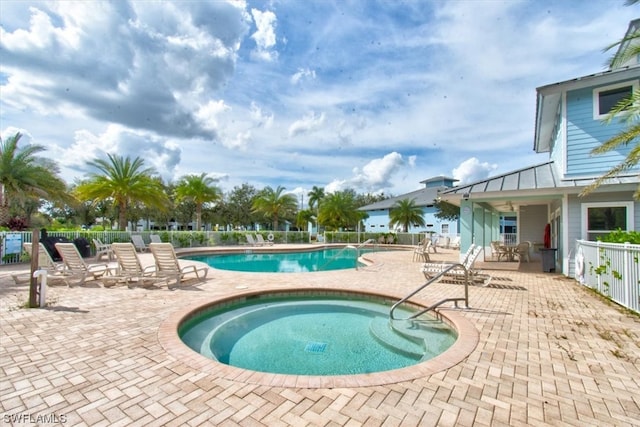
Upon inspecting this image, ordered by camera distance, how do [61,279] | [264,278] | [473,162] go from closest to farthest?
[61,279] → [264,278] → [473,162]

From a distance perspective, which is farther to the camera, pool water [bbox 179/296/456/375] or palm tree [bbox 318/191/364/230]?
palm tree [bbox 318/191/364/230]

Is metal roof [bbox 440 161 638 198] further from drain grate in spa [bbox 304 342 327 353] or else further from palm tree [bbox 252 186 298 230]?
palm tree [bbox 252 186 298 230]

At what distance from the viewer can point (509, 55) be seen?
9820 mm

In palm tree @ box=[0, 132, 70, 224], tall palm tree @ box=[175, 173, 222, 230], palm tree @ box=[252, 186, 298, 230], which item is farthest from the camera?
palm tree @ box=[252, 186, 298, 230]

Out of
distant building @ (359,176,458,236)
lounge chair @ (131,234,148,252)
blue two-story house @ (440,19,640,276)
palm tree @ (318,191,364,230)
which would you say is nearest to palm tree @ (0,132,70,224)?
lounge chair @ (131,234,148,252)

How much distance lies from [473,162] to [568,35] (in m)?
17.8

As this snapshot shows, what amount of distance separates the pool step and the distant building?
3105 cm

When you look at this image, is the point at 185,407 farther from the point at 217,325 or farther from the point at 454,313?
the point at 454,313

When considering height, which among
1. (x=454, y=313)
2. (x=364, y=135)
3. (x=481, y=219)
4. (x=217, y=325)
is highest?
(x=364, y=135)

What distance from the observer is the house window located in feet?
28.6

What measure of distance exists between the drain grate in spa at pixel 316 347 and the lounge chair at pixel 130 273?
4608mm

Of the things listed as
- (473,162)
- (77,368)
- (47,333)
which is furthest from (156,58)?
(473,162)

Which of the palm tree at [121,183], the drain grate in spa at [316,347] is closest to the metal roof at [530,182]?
the drain grate in spa at [316,347]

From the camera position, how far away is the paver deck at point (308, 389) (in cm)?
234
